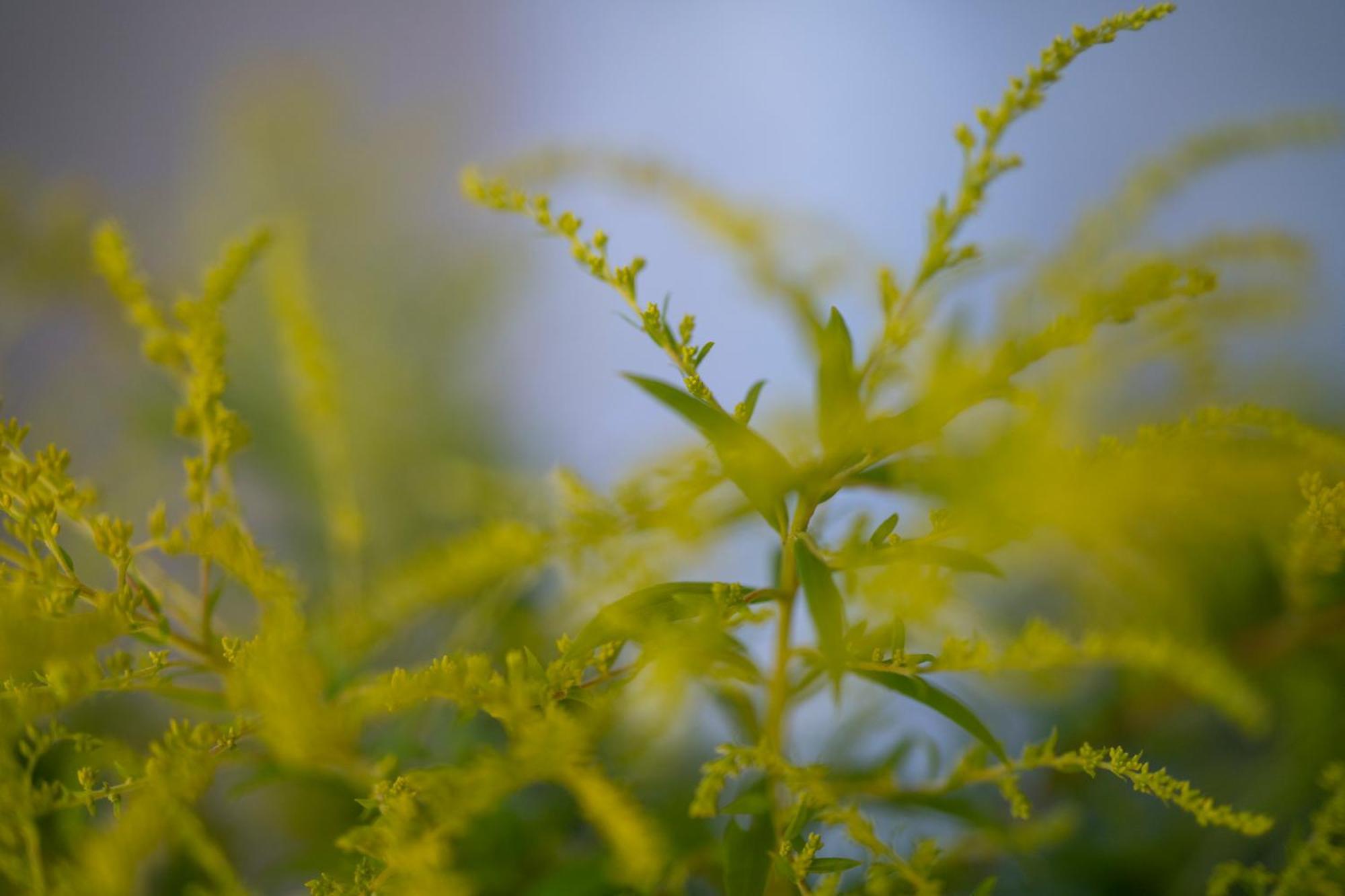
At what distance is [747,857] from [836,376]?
128 mm

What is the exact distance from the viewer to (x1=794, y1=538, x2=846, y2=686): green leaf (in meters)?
0.20

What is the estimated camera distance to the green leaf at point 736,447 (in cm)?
22

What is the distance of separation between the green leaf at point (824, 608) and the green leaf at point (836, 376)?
0.13 feet

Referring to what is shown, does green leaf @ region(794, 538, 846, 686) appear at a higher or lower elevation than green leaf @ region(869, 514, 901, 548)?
lower

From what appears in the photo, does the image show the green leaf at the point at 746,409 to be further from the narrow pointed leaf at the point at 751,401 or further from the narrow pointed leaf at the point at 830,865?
the narrow pointed leaf at the point at 830,865

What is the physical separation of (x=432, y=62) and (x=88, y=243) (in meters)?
0.48

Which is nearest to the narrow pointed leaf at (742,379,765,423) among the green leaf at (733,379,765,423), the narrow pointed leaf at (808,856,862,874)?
the green leaf at (733,379,765,423)

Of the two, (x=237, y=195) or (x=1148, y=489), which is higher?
(x=237, y=195)

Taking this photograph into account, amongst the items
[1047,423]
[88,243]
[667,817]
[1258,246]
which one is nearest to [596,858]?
[667,817]

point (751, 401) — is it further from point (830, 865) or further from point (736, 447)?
point (830, 865)

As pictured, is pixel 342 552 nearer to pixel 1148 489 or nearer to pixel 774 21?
pixel 1148 489

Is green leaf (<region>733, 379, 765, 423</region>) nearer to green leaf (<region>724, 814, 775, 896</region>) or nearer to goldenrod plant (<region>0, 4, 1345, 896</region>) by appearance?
goldenrod plant (<region>0, 4, 1345, 896</region>)

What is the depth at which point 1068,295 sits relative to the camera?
0.35 m

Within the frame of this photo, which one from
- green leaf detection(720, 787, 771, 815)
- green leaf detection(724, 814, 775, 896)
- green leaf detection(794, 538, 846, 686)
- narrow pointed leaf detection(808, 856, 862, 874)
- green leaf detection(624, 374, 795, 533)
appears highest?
green leaf detection(624, 374, 795, 533)
